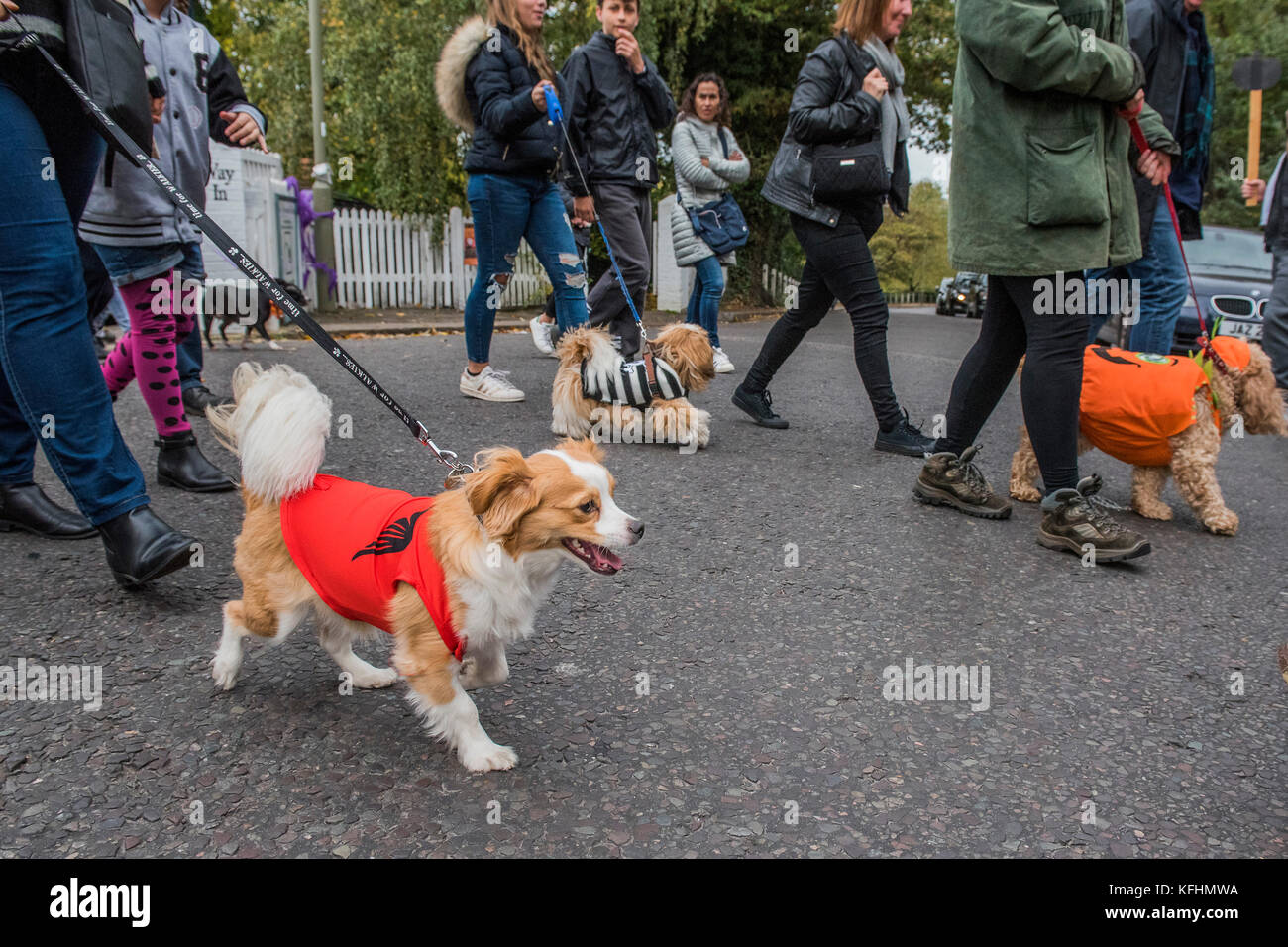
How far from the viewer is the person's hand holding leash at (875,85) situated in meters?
5.27

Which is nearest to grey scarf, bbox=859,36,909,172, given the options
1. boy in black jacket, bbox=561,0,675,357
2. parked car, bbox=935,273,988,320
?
boy in black jacket, bbox=561,0,675,357

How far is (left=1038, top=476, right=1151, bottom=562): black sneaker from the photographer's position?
3.87 m

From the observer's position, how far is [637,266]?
6.74 m

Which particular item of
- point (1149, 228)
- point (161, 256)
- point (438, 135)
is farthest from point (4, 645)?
point (438, 135)

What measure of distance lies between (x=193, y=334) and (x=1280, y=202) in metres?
7.15

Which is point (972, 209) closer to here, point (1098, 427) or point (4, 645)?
point (1098, 427)

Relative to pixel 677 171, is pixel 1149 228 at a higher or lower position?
lower

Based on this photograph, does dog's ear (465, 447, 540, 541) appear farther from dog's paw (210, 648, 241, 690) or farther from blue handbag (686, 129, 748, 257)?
blue handbag (686, 129, 748, 257)

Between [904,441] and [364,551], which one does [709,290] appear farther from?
[364,551]

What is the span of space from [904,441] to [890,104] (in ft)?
6.42

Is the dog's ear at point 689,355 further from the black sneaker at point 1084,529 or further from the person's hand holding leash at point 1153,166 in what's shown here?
the person's hand holding leash at point 1153,166

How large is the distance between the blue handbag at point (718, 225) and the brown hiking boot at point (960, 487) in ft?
15.1

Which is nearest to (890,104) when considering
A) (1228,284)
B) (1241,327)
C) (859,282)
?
(859,282)

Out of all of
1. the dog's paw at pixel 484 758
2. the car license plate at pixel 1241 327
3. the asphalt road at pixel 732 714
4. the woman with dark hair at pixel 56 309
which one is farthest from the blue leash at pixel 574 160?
the car license plate at pixel 1241 327
